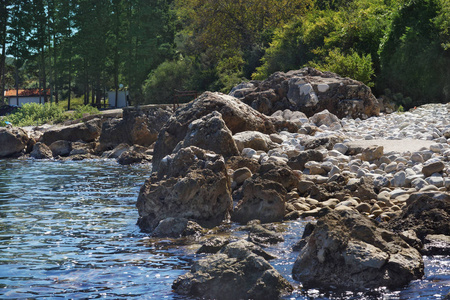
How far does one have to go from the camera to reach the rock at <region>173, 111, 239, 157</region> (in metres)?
12.7

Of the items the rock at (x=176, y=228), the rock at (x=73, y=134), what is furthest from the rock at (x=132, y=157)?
the rock at (x=176, y=228)

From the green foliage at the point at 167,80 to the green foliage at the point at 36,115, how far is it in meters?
7.46

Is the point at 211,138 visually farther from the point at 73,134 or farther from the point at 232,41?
the point at 232,41

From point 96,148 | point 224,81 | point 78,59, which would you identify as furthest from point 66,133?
point 78,59

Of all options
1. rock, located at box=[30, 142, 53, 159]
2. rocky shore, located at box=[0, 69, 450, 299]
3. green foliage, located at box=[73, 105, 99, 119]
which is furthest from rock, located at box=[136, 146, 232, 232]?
green foliage, located at box=[73, 105, 99, 119]

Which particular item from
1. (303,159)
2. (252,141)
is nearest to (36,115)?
(252,141)

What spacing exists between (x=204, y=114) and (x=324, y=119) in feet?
16.9

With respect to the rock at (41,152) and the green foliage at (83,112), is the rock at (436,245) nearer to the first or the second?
the rock at (41,152)

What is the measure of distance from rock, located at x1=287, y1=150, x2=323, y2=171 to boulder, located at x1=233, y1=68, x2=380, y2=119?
8202mm

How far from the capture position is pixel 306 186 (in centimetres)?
1071

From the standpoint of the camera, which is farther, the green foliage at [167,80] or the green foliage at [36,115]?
the green foliage at [167,80]

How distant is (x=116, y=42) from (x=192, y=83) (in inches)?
760

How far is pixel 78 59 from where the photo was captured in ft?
200

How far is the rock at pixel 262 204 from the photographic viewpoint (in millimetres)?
9320
